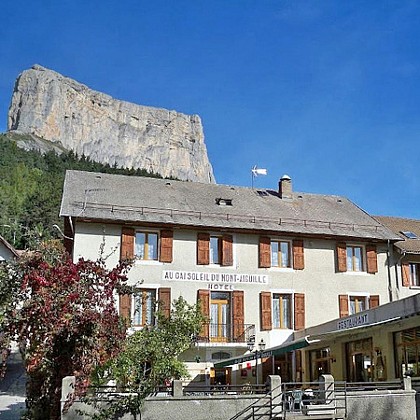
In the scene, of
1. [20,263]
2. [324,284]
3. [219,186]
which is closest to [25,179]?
[219,186]

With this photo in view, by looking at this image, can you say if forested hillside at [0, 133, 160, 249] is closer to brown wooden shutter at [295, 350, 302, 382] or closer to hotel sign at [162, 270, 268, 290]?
hotel sign at [162, 270, 268, 290]

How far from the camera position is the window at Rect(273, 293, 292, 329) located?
26.1 metres

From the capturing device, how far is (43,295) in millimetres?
13273

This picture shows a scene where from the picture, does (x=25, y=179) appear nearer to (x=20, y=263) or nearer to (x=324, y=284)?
(x=324, y=284)

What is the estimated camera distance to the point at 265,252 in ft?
86.9

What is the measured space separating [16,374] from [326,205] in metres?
16.7

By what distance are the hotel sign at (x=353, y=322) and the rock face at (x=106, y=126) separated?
12383 cm

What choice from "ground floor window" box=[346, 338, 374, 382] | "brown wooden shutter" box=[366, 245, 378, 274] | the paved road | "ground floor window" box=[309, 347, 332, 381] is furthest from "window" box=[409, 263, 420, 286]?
the paved road

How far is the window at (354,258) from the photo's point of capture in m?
27.8

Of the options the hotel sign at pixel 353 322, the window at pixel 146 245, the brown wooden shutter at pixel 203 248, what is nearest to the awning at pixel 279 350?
the hotel sign at pixel 353 322

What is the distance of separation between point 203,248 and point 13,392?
9.33 metres

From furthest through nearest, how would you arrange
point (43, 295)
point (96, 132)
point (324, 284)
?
point (96, 132) < point (324, 284) < point (43, 295)

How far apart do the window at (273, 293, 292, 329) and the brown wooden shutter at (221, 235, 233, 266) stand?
2481 mm

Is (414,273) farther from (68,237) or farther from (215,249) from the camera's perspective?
(68,237)
